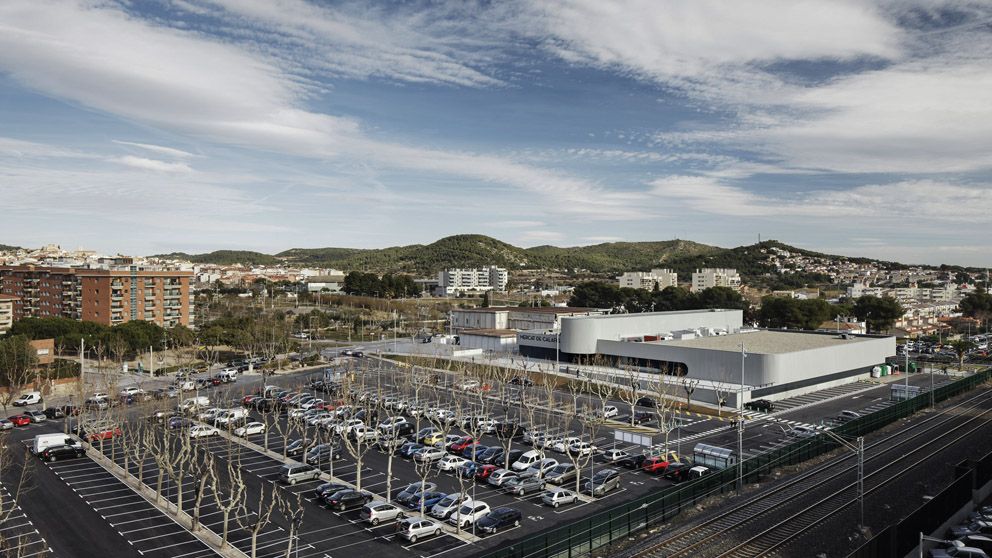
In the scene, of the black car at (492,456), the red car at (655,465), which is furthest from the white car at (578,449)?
the black car at (492,456)

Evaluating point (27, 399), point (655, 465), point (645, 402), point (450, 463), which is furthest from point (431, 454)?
point (27, 399)

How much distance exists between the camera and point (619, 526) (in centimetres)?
2230

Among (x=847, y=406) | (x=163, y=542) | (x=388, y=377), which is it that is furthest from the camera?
(x=388, y=377)

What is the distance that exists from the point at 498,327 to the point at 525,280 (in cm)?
11109

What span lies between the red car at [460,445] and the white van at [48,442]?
2006 cm

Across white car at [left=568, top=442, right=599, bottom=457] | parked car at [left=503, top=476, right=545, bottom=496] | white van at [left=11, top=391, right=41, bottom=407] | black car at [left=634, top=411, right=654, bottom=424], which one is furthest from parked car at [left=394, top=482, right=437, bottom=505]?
white van at [left=11, top=391, right=41, bottom=407]

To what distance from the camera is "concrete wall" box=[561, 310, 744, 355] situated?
62.5 metres

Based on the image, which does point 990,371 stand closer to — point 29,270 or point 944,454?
point 944,454

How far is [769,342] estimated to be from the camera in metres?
63.3

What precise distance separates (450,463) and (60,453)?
20.4m

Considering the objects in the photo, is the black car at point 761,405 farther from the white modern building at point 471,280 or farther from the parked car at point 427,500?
the white modern building at point 471,280

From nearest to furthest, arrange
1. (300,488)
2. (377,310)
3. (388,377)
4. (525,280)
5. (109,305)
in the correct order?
(300,488) → (388,377) → (109,305) → (377,310) → (525,280)

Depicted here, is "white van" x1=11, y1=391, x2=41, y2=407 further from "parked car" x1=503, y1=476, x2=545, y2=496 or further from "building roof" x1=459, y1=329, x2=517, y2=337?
"building roof" x1=459, y1=329, x2=517, y2=337

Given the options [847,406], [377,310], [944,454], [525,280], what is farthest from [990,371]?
[525,280]
